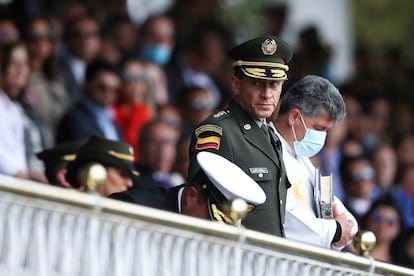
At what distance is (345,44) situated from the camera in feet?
59.4

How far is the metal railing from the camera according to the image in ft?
17.4

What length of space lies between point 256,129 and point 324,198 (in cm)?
57

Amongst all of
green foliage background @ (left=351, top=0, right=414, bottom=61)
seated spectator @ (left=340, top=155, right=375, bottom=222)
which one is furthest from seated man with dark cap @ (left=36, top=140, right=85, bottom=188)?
green foliage background @ (left=351, top=0, right=414, bottom=61)

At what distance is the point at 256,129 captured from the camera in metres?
6.80

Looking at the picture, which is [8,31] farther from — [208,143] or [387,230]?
[208,143]

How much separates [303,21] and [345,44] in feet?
3.96

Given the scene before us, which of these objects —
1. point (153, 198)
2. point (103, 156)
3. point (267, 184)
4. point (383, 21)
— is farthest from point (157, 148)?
point (383, 21)

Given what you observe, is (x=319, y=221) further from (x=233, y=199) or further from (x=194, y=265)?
(x=194, y=265)

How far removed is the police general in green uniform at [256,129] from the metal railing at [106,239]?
74cm

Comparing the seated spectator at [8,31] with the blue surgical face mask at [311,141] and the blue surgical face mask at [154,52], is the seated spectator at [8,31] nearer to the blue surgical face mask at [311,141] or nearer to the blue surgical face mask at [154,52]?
the blue surgical face mask at [154,52]

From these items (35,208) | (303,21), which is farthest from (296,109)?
(303,21)

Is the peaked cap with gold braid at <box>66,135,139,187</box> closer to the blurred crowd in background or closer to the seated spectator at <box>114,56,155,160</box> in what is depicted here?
the blurred crowd in background

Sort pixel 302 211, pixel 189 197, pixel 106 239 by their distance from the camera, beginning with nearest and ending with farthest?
pixel 106 239 → pixel 189 197 → pixel 302 211

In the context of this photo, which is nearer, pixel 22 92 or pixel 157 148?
pixel 22 92
